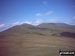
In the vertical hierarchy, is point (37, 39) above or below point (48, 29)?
below

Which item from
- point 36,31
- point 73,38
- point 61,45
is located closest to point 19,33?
point 36,31

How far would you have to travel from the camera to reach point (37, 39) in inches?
190

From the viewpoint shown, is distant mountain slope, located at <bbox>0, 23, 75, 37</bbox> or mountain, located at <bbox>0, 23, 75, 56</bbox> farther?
distant mountain slope, located at <bbox>0, 23, 75, 37</bbox>

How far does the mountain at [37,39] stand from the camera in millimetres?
4562

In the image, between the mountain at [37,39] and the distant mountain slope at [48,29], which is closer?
the mountain at [37,39]

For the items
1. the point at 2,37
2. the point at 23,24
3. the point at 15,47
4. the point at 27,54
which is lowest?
the point at 27,54

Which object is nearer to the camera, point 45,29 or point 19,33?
point 19,33

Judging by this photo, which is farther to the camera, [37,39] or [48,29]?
[48,29]

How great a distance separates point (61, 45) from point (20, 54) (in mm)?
1528

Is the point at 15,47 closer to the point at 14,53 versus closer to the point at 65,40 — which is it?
the point at 14,53

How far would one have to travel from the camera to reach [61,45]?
4.87 meters

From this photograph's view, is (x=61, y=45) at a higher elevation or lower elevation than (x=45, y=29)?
lower

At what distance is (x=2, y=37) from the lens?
4.63 m

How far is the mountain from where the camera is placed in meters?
4.56
